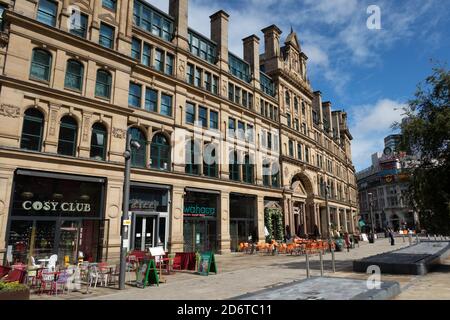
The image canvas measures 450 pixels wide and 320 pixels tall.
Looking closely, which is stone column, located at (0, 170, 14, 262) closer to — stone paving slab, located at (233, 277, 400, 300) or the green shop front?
the green shop front

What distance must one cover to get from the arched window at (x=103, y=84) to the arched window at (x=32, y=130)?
4036 millimetres

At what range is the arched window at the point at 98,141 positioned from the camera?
20.8 meters

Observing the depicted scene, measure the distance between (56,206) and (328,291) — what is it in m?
15.4

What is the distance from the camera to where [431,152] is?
15609 millimetres

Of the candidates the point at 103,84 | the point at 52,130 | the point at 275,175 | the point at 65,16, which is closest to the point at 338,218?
the point at 275,175

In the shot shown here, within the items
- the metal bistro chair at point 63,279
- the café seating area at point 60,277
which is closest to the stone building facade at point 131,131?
→ the café seating area at point 60,277

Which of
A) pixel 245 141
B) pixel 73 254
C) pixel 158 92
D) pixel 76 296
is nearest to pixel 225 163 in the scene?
pixel 245 141

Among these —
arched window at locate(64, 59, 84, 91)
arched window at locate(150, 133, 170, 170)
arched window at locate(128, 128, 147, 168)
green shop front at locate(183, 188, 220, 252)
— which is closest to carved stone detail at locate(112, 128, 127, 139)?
arched window at locate(128, 128, 147, 168)

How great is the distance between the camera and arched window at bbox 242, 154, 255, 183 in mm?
33375

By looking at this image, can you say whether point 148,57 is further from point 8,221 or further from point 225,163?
point 8,221

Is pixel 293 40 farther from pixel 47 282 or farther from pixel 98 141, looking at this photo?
pixel 47 282

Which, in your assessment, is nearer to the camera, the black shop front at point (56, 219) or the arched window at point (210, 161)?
the black shop front at point (56, 219)

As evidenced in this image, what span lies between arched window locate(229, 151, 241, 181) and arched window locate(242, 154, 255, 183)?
3.56 feet

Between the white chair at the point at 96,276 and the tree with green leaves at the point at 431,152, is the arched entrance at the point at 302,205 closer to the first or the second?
the tree with green leaves at the point at 431,152
